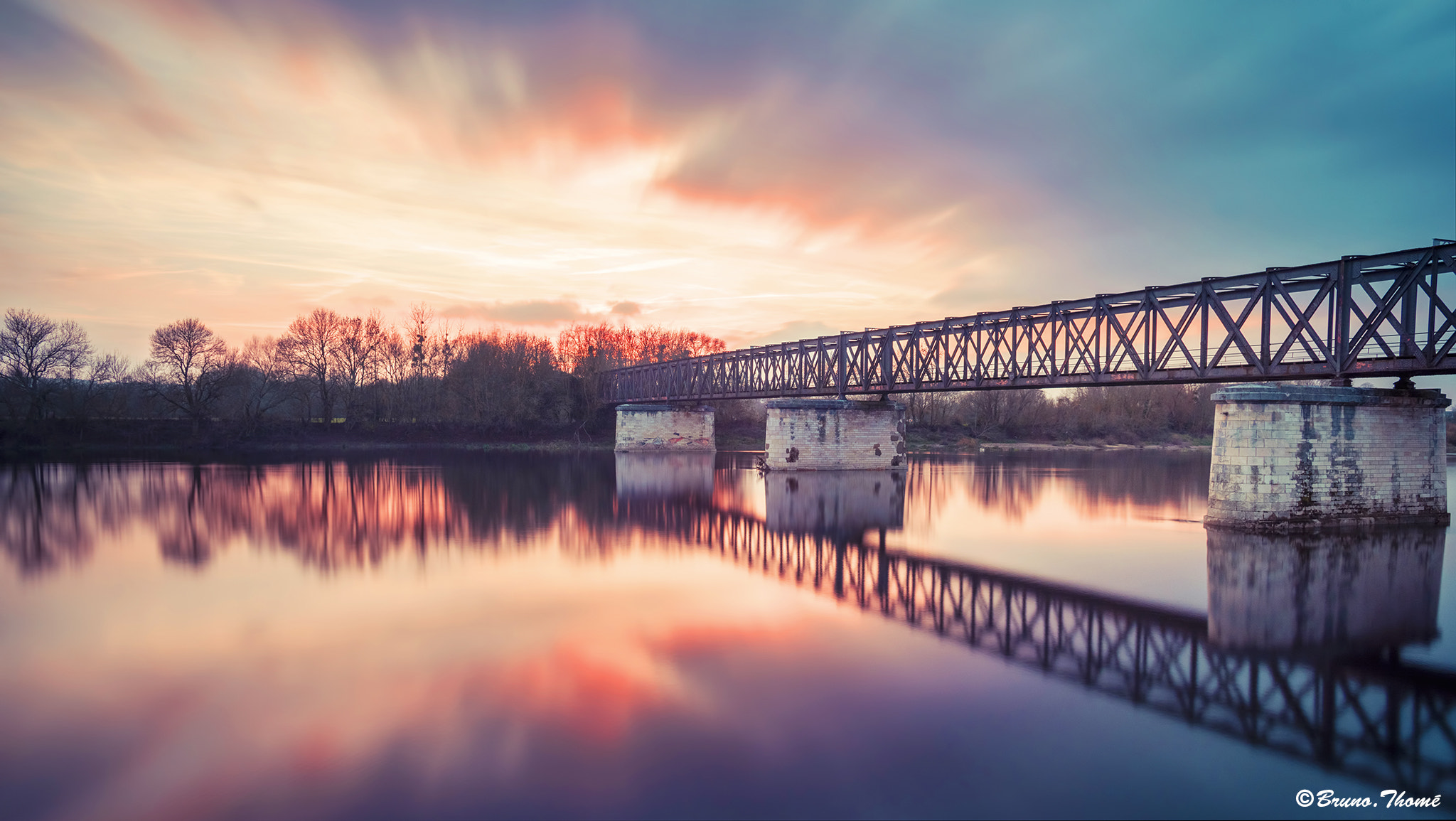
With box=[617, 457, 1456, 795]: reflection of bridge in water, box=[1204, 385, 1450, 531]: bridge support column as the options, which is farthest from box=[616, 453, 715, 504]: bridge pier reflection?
box=[1204, 385, 1450, 531]: bridge support column

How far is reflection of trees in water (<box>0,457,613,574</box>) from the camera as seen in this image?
1828cm

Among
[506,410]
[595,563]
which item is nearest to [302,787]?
[595,563]

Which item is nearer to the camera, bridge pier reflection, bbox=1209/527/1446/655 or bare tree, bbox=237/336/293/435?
bridge pier reflection, bbox=1209/527/1446/655

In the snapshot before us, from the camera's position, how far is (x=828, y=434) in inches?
1491

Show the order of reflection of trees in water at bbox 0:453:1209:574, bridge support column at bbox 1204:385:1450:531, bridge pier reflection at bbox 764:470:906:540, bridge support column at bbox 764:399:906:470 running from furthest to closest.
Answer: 1. bridge support column at bbox 764:399:906:470
2. bridge pier reflection at bbox 764:470:906:540
3. reflection of trees in water at bbox 0:453:1209:574
4. bridge support column at bbox 1204:385:1450:531

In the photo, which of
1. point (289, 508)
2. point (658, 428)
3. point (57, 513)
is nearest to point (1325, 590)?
point (289, 508)

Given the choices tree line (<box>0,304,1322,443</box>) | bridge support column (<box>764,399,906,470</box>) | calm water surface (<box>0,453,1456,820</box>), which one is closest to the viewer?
calm water surface (<box>0,453,1456,820</box>)

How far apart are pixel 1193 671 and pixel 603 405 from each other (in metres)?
65.9

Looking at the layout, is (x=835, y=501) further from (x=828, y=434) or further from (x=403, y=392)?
(x=403, y=392)

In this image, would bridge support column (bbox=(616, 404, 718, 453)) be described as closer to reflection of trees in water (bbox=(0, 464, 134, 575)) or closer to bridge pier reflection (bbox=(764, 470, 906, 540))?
bridge pier reflection (bbox=(764, 470, 906, 540))

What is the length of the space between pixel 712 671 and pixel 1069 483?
31661 mm

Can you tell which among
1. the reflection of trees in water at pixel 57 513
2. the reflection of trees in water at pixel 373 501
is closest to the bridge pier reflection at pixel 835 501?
the reflection of trees in water at pixel 373 501

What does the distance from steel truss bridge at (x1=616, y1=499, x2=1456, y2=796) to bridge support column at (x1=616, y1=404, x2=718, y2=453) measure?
43.0m

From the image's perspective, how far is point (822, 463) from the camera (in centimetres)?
3803
